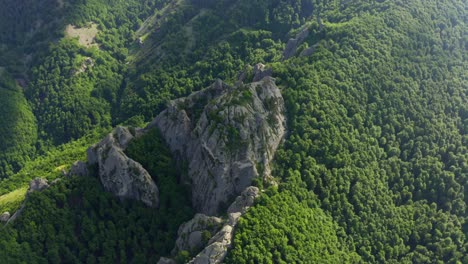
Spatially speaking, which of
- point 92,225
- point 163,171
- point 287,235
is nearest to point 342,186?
point 287,235

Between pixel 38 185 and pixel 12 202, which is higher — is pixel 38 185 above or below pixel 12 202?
above

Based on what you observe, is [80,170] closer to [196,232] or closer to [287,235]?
[196,232]

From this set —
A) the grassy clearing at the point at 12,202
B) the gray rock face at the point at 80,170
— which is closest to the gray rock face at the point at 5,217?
the grassy clearing at the point at 12,202

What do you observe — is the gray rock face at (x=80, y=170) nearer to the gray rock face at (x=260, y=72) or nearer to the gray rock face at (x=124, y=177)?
the gray rock face at (x=124, y=177)

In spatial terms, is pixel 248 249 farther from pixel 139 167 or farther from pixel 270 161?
pixel 139 167

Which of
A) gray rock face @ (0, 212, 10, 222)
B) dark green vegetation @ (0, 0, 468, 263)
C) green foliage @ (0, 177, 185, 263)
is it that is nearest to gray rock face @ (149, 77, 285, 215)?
dark green vegetation @ (0, 0, 468, 263)
